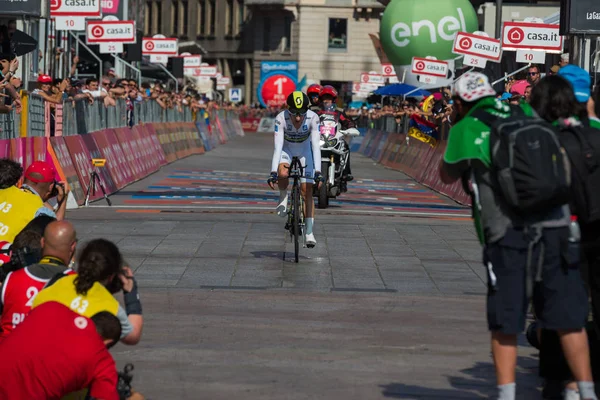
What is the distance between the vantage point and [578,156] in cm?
722

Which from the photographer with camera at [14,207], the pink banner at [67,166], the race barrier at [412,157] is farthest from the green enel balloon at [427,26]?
the photographer with camera at [14,207]

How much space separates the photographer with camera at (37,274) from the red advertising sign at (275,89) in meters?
80.7

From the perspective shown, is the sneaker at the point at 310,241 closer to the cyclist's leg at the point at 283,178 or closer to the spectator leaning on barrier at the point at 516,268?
the cyclist's leg at the point at 283,178

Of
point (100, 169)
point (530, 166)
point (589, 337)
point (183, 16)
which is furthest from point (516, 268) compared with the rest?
point (183, 16)

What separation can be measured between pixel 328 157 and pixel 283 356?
12.9 metres

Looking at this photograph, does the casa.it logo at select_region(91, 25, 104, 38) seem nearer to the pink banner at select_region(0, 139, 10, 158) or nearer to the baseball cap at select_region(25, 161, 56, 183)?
the pink banner at select_region(0, 139, 10, 158)

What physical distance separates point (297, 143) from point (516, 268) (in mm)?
8524

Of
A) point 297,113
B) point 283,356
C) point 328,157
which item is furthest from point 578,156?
point 328,157

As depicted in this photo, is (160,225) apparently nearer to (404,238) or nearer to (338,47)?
(404,238)

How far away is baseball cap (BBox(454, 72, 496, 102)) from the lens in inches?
283

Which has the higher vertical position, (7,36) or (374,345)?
(7,36)

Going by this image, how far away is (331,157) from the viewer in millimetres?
21625

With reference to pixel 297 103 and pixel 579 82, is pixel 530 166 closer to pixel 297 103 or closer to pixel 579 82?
pixel 579 82

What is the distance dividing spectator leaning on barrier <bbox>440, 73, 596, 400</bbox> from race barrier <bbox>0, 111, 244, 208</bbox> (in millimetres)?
10412
